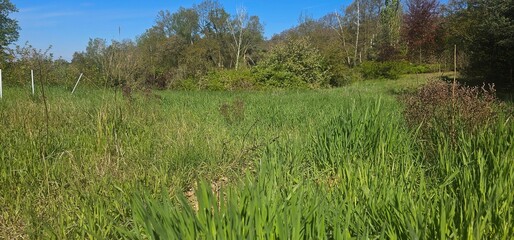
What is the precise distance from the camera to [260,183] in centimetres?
178

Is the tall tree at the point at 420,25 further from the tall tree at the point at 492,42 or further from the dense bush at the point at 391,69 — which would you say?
the tall tree at the point at 492,42

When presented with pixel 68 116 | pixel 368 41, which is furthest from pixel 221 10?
pixel 68 116

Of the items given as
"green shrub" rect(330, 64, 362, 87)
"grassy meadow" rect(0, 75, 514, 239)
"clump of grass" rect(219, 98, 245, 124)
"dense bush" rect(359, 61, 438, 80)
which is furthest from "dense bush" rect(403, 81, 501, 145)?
"dense bush" rect(359, 61, 438, 80)

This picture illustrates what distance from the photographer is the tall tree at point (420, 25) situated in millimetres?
25531

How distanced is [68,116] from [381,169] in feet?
16.7

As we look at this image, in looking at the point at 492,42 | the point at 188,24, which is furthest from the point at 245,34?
the point at 492,42

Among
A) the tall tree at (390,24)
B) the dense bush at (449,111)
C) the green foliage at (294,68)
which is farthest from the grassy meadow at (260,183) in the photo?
the tall tree at (390,24)

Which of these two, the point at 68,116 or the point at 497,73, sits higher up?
the point at 497,73

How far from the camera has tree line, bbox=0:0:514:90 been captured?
10498 mm

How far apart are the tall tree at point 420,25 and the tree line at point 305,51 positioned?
2.8 inches

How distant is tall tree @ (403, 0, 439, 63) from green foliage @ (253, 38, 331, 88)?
6.53 metres

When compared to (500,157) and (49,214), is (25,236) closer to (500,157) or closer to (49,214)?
(49,214)

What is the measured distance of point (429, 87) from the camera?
4305 mm

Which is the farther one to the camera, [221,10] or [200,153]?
[221,10]
